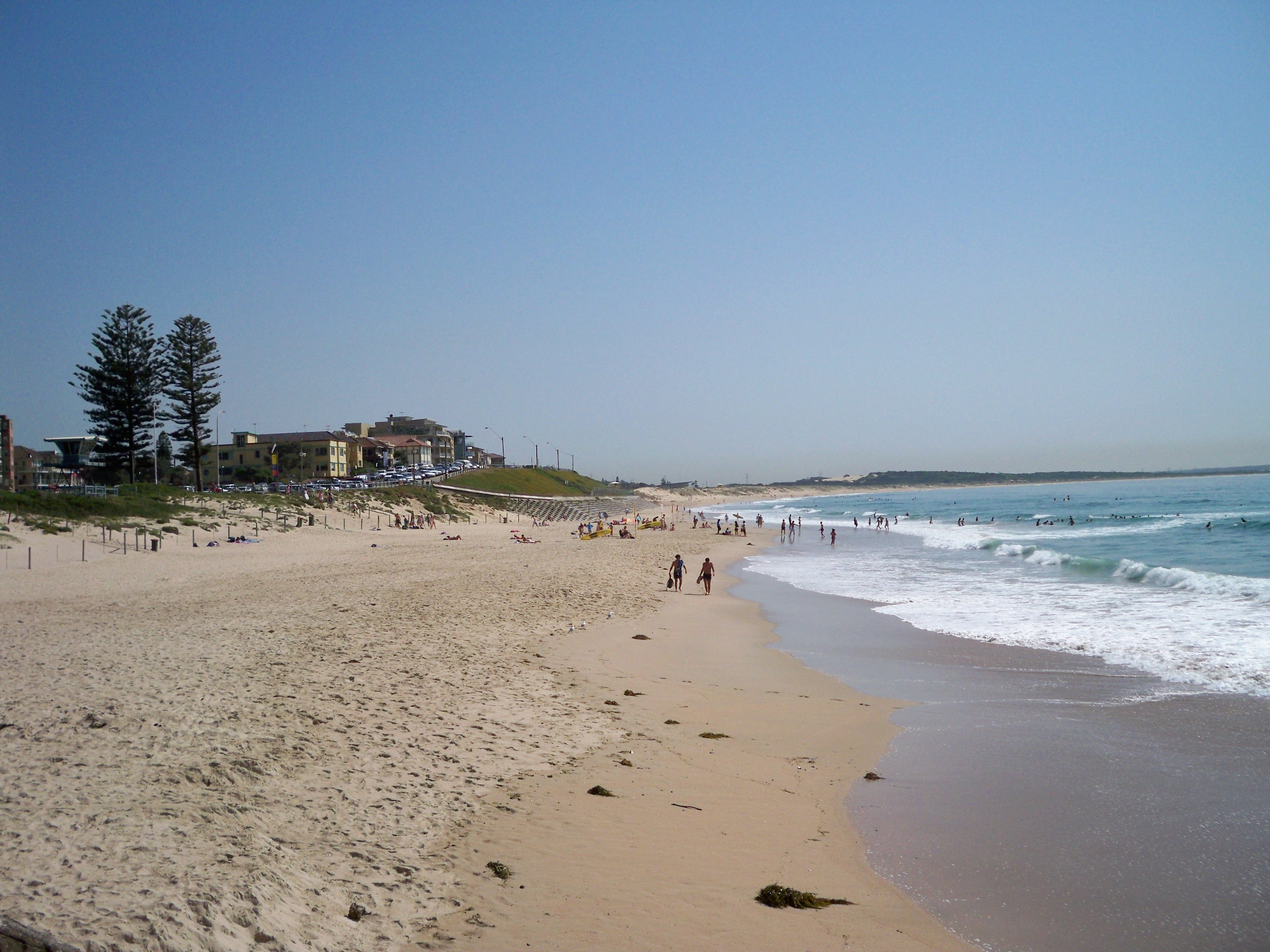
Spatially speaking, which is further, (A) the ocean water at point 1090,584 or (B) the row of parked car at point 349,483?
(B) the row of parked car at point 349,483

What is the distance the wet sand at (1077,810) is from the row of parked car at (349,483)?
158 ft

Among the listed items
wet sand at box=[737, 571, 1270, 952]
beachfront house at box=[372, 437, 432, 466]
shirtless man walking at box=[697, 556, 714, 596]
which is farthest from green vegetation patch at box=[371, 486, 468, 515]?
wet sand at box=[737, 571, 1270, 952]

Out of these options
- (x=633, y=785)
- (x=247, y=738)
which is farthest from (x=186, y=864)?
(x=633, y=785)

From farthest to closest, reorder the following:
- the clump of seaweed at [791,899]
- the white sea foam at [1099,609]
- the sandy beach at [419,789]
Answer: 1. the white sea foam at [1099,609]
2. the clump of seaweed at [791,899]
3. the sandy beach at [419,789]

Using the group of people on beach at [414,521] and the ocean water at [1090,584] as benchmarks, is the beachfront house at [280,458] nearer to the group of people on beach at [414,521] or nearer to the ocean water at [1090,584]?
the group of people on beach at [414,521]

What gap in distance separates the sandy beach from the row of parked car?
4229 centimetres

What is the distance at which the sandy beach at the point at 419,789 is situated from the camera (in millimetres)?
4168

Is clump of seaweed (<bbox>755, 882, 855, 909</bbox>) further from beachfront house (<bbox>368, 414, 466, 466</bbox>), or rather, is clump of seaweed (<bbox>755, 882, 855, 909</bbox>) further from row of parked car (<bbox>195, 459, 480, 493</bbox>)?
beachfront house (<bbox>368, 414, 466, 466</bbox>)

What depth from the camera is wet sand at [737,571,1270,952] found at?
4867 mm

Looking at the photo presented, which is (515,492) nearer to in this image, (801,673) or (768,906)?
(801,673)

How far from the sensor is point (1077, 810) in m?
6.44

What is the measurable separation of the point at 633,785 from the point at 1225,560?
1052 inches

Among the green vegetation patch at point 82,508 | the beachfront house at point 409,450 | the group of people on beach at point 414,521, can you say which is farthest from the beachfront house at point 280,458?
the green vegetation patch at point 82,508

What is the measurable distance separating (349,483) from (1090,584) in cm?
5950
